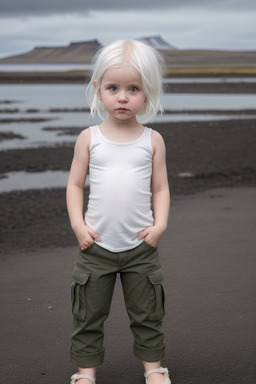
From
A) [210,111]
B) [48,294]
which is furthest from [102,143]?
[210,111]

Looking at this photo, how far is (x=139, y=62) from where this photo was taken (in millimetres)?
2730

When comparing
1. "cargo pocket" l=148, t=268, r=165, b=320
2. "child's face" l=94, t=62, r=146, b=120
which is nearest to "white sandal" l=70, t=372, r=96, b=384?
"cargo pocket" l=148, t=268, r=165, b=320

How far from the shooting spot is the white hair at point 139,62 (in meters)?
2.74

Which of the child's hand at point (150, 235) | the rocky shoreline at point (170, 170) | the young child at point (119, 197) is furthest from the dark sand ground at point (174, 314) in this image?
the child's hand at point (150, 235)

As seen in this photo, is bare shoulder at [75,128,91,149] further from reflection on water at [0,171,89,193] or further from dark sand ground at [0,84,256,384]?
reflection on water at [0,171,89,193]

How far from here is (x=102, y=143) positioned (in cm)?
281

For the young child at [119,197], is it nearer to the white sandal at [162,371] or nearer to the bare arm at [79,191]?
the bare arm at [79,191]

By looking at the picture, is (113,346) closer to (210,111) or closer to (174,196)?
(174,196)

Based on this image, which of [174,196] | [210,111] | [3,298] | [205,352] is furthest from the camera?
[210,111]

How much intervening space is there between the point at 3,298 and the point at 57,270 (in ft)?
2.34

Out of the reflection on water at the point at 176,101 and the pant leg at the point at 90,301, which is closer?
the pant leg at the point at 90,301

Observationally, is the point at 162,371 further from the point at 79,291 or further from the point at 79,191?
the point at 79,191

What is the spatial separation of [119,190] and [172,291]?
1.68m

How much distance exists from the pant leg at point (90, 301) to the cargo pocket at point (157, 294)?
18 centimetres
